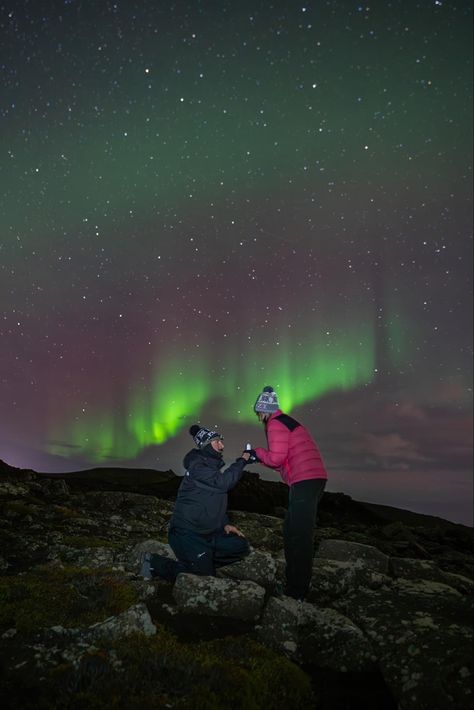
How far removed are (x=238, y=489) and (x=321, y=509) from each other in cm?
911

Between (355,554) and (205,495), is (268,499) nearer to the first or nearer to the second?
(355,554)

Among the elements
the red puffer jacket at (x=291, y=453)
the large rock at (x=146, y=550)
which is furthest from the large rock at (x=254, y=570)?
the red puffer jacket at (x=291, y=453)

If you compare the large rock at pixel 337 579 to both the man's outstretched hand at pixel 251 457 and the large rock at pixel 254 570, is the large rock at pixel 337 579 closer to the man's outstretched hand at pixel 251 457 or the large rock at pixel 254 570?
the large rock at pixel 254 570

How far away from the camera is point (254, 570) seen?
349 inches

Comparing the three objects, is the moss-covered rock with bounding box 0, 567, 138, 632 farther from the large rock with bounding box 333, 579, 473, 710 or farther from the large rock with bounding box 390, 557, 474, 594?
the large rock with bounding box 390, 557, 474, 594

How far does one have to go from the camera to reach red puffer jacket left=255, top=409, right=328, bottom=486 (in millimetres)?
7676

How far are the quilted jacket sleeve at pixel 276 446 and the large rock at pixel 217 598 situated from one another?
203 centimetres

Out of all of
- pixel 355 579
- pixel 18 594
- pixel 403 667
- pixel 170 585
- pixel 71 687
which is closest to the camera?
pixel 71 687

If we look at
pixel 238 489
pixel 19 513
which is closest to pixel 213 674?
pixel 19 513

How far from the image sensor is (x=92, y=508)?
70.0ft

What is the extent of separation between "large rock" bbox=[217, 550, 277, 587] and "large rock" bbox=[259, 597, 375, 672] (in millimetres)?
2103

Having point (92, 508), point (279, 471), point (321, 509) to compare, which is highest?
point (279, 471)

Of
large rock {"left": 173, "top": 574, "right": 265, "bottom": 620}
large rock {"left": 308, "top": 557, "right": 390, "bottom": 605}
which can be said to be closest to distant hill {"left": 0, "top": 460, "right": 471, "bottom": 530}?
large rock {"left": 308, "top": 557, "right": 390, "bottom": 605}

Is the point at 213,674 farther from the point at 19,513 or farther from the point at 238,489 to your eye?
the point at 238,489
